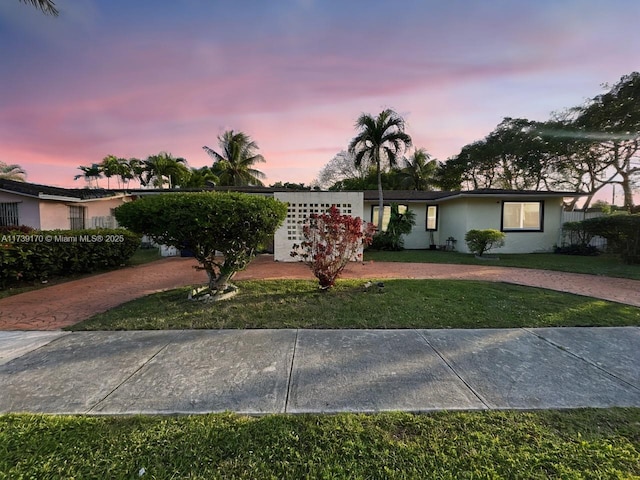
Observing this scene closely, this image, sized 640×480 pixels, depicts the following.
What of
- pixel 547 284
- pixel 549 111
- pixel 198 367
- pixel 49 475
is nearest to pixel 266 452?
pixel 49 475

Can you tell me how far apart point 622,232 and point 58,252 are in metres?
18.5

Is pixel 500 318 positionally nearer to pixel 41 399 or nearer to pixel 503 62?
pixel 41 399

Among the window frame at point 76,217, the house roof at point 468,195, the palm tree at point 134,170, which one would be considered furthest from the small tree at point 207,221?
the palm tree at point 134,170

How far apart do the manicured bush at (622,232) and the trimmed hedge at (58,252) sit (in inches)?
702

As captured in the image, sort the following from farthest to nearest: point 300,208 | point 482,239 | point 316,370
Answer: point 482,239
point 300,208
point 316,370

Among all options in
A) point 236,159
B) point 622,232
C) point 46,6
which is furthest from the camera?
point 236,159

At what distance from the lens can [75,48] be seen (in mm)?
7465

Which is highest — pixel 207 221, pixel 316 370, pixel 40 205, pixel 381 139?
pixel 381 139

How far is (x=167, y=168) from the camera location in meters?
23.0

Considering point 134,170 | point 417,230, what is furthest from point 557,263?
point 134,170

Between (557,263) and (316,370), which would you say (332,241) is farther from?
(557,263)

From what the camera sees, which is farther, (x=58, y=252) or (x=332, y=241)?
(x=58, y=252)

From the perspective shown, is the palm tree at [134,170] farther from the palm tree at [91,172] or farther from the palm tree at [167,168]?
the palm tree at [91,172]

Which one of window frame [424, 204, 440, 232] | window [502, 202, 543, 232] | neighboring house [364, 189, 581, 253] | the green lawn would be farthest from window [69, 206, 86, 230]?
window [502, 202, 543, 232]
